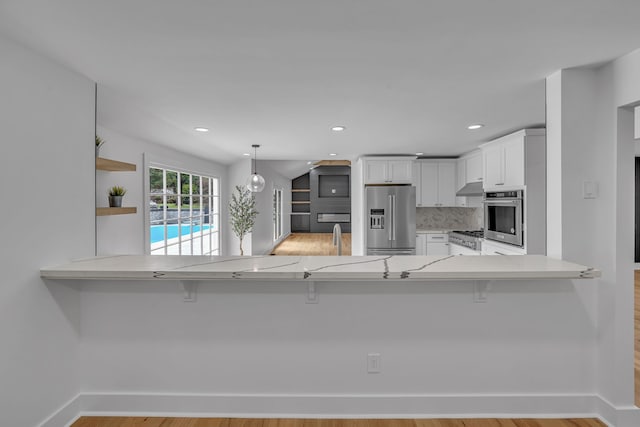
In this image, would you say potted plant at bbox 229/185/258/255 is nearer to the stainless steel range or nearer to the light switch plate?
the stainless steel range

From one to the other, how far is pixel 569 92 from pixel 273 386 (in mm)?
2565

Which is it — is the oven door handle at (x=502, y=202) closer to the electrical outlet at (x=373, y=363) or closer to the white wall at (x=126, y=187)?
the electrical outlet at (x=373, y=363)

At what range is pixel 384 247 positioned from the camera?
18.0ft

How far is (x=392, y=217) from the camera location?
545cm

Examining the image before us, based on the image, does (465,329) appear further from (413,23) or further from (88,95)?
(88,95)

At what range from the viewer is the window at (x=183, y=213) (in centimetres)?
418

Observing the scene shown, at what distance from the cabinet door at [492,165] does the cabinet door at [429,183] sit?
1248 mm

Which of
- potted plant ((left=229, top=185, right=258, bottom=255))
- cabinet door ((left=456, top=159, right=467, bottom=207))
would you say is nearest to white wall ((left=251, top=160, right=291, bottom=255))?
potted plant ((left=229, top=185, right=258, bottom=255))

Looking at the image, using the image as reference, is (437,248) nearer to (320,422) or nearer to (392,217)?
(392,217)

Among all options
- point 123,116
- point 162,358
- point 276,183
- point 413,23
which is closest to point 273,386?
point 162,358

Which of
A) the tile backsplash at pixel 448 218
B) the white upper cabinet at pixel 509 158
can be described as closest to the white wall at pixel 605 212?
the white upper cabinet at pixel 509 158

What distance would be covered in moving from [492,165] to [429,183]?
150 cm

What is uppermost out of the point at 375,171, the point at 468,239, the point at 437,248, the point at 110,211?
the point at 375,171

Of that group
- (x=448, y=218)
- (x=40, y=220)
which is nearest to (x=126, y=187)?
(x=40, y=220)
